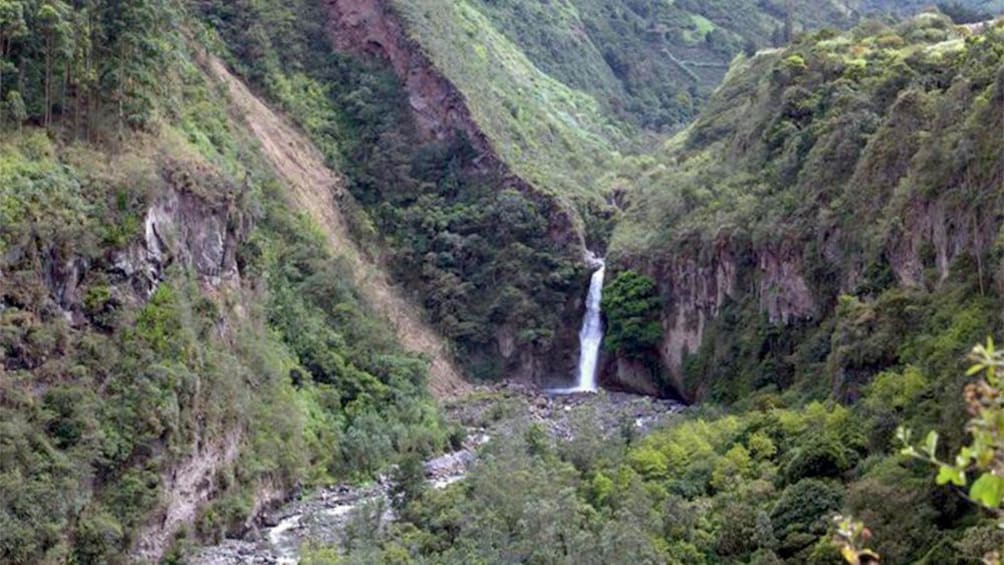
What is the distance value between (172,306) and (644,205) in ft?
122

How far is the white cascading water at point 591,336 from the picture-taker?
217ft

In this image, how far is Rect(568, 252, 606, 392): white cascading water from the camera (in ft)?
217

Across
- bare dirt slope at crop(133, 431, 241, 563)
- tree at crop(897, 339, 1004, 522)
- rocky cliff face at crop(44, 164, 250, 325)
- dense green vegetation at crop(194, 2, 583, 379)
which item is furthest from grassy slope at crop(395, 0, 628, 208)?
tree at crop(897, 339, 1004, 522)

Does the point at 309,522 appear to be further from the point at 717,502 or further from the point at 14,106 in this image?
the point at 14,106

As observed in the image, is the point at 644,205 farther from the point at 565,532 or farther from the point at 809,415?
the point at 565,532

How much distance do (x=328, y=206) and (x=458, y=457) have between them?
69.9 ft

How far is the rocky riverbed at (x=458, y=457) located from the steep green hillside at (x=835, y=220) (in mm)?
4120

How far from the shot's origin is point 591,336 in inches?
2643

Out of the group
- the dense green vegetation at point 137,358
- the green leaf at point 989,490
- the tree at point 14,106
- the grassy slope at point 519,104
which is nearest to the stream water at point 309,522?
the dense green vegetation at point 137,358

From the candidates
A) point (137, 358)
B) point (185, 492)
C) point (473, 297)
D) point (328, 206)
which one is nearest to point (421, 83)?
point (328, 206)

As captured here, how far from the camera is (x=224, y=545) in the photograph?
36.3 m

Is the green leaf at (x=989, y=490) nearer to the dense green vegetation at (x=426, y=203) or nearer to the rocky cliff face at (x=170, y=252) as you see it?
the rocky cliff face at (x=170, y=252)

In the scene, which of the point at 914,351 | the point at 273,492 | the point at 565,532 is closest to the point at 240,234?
the point at 273,492

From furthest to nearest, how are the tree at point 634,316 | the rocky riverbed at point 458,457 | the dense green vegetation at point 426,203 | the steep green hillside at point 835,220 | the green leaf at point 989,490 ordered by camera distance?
the dense green vegetation at point 426,203 < the tree at point 634,316 < the steep green hillside at point 835,220 < the rocky riverbed at point 458,457 < the green leaf at point 989,490
